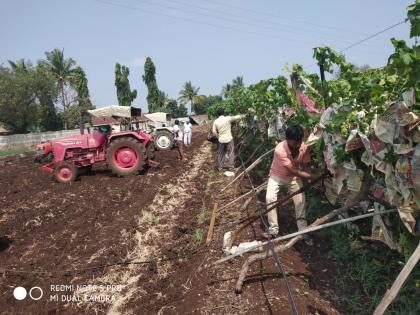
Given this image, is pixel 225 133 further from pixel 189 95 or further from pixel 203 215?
pixel 189 95

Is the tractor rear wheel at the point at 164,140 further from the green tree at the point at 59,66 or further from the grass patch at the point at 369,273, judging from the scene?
the green tree at the point at 59,66

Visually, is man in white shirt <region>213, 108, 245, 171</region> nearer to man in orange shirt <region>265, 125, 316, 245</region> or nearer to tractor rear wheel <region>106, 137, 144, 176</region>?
tractor rear wheel <region>106, 137, 144, 176</region>

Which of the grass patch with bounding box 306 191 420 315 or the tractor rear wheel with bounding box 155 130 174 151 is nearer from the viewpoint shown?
the grass patch with bounding box 306 191 420 315

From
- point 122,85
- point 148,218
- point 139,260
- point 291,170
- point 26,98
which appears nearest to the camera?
point 291,170

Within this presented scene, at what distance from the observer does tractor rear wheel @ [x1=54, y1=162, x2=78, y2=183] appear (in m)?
8.70

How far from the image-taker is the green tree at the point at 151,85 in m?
52.3

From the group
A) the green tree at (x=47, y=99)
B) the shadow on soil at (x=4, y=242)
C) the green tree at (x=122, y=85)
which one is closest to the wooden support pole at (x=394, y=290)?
the shadow on soil at (x=4, y=242)

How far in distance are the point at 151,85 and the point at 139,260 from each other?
1966 inches

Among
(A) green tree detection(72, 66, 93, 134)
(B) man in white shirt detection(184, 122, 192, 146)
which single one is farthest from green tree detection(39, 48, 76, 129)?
(B) man in white shirt detection(184, 122, 192, 146)

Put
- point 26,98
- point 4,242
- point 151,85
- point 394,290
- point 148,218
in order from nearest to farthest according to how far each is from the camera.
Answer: point 394,290, point 4,242, point 148,218, point 26,98, point 151,85

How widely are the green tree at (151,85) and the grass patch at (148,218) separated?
155ft

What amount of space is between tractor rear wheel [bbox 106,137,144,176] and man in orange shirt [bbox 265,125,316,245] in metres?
4.95

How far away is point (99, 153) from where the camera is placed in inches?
360

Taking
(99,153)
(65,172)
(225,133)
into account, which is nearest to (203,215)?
(225,133)
